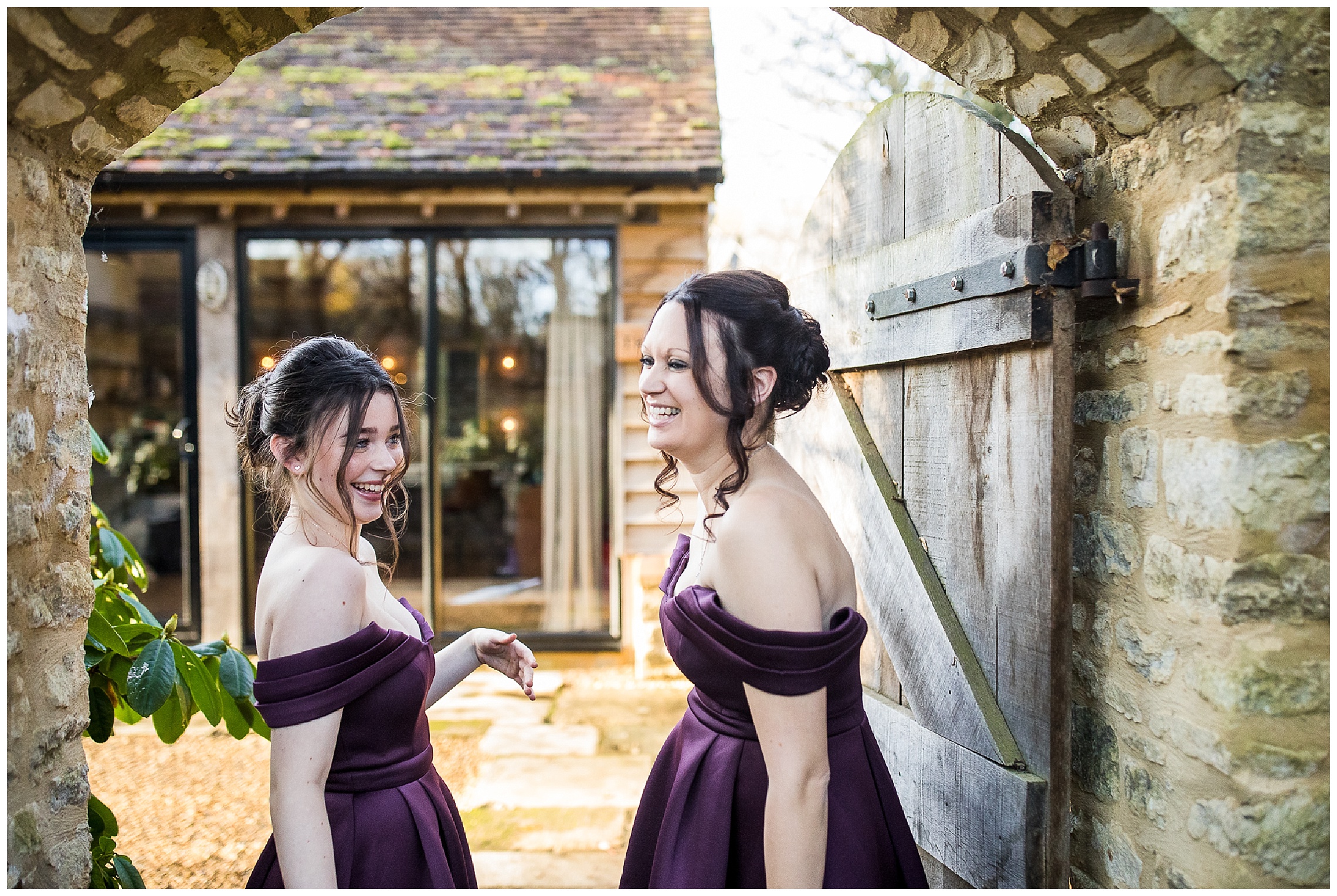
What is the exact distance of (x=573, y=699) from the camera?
5582 millimetres

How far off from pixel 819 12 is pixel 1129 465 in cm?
950

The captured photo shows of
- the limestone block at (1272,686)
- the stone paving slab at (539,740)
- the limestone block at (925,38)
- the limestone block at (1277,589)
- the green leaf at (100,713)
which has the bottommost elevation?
the stone paving slab at (539,740)

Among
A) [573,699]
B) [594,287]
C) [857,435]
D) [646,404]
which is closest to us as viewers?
[646,404]

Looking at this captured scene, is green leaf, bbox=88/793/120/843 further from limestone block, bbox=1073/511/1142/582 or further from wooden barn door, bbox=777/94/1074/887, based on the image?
limestone block, bbox=1073/511/1142/582

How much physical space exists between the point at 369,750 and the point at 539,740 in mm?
3192

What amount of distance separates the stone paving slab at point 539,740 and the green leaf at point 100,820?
2.45 m

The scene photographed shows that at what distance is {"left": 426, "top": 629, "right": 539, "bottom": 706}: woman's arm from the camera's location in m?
2.26

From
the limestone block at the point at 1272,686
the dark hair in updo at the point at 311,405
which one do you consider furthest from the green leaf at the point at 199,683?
the limestone block at the point at 1272,686

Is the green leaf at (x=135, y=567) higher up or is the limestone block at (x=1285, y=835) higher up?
the green leaf at (x=135, y=567)

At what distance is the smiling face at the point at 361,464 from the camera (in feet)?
6.27

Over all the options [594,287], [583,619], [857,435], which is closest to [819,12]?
[594,287]

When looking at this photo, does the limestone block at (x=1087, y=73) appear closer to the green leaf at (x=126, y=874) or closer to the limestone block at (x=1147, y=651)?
the limestone block at (x=1147, y=651)

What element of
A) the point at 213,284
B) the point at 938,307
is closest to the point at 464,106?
the point at 213,284

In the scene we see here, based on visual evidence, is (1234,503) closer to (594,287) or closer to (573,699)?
(573,699)
